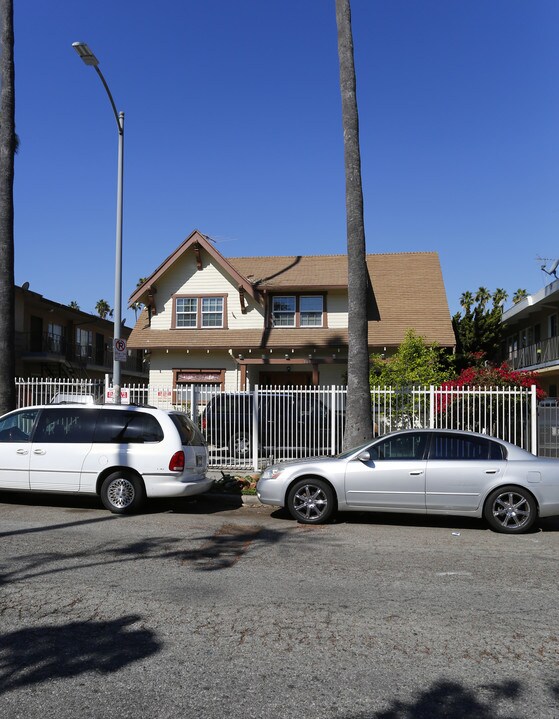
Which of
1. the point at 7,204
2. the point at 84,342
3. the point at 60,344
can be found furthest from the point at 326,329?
the point at 84,342

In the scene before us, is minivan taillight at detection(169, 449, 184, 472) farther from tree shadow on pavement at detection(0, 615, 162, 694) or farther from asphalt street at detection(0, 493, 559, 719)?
tree shadow on pavement at detection(0, 615, 162, 694)

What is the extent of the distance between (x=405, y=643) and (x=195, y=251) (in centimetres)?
Result: 2091

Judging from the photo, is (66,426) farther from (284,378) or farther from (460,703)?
(284,378)

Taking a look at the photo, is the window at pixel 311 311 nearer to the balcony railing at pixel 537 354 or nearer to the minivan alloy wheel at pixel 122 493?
the balcony railing at pixel 537 354

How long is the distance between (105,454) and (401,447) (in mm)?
4413

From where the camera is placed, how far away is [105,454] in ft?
31.7

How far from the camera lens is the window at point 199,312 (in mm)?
24156

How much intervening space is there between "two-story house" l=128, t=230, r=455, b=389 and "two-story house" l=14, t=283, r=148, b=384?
563 cm

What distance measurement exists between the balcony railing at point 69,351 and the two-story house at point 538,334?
19.4 metres

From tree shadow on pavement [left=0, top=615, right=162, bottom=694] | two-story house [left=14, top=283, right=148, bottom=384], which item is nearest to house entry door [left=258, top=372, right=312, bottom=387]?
two-story house [left=14, top=283, right=148, bottom=384]

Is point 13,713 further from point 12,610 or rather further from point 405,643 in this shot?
point 405,643

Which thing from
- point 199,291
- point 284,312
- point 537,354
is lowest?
point 537,354

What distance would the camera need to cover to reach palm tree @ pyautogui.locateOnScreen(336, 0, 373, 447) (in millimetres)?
12594

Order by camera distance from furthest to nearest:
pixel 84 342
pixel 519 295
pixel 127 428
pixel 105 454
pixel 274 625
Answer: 1. pixel 519 295
2. pixel 84 342
3. pixel 127 428
4. pixel 105 454
5. pixel 274 625
